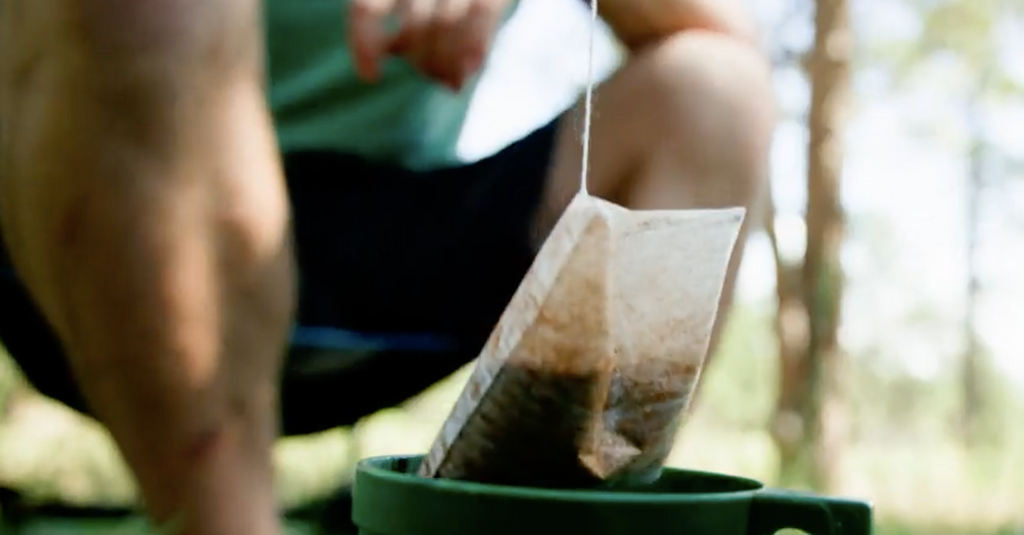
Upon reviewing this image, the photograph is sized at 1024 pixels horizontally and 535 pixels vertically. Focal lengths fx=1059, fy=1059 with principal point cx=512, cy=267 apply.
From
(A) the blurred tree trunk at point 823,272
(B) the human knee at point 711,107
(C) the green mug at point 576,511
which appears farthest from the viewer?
(A) the blurred tree trunk at point 823,272

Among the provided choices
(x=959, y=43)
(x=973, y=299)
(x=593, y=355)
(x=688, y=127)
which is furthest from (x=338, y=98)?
(x=973, y=299)

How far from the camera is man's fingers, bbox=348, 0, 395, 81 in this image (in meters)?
0.50

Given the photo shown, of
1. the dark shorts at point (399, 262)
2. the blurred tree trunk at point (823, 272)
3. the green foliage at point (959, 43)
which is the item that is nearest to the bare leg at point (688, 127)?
the dark shorts at point (399, 262)

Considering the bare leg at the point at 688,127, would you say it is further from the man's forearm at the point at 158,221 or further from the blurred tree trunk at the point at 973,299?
the blurred tree trunk at the point at 973,299

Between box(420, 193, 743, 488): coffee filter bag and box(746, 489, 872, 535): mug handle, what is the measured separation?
51mm

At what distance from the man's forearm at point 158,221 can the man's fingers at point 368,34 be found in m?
0.05

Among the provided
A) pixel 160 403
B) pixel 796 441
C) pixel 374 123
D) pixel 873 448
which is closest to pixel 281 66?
pixel 374 123

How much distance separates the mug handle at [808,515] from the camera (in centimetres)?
35

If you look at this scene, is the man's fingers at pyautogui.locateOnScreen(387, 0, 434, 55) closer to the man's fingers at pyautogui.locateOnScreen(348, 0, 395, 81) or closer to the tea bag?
the man's fingers at pyautogui.locateOnScreen(348, 0, 395, 81)

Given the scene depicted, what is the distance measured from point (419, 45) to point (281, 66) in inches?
20.7

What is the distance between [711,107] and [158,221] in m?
0.40

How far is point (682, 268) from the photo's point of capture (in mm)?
385

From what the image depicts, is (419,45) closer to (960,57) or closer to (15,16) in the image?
(15,16)

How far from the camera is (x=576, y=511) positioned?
12.5 inches
